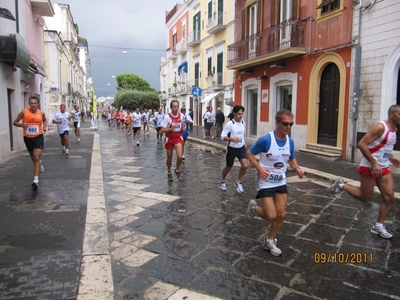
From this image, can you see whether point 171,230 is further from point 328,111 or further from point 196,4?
point 196,4

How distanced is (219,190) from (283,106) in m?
9.34

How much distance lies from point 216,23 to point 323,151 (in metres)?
15.1

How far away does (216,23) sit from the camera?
925 inches

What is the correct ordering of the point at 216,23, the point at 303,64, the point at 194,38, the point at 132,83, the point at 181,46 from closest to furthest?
Answer: the point at 303,64 → the point at 216,23 → the point at 194,38 → the point at 181,46 → the point at 132,83

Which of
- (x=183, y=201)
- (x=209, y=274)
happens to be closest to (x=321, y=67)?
(x=183, y=201)

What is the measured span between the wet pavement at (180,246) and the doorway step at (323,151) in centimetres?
422

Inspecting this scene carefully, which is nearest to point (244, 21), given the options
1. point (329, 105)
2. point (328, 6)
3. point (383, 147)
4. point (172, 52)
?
point (328, 6)

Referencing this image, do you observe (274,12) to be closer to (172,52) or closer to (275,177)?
(275,177)

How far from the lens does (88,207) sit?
5258 millimetres

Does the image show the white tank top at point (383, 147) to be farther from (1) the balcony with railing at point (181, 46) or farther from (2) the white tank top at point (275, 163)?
(1) the balcony with railing at point (181, 46)

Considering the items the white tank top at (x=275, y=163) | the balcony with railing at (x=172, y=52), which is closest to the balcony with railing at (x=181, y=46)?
the balcony with railing at (x=172, y=52)

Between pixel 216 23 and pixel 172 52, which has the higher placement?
pixel 172 52

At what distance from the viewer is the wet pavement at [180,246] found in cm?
307
